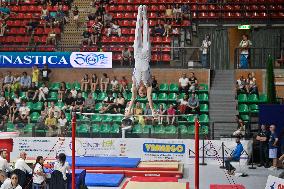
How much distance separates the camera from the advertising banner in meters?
24.0

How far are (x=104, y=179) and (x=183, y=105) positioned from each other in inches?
235

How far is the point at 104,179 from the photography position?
A: 16.8m

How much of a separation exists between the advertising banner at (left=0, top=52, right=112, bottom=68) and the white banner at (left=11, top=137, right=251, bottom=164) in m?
4.75

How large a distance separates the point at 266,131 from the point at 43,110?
29.2 ft

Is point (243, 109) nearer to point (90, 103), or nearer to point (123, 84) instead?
point (123, 84)

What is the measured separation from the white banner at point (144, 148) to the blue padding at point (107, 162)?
2.93 feet

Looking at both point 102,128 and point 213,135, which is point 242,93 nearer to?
point 213,135

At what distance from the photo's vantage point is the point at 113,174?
58.2ft

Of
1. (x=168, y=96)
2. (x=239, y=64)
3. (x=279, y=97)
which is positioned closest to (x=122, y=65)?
(x=168, y=96)

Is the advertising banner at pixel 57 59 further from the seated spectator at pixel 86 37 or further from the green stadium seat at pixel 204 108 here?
the green stadium seat at pixel 204 108

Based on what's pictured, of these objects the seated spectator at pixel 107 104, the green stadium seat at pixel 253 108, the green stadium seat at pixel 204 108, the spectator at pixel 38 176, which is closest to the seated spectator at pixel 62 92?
the seated spectator at pixel 107 104

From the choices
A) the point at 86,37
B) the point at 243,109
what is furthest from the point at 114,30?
the point at 243,109

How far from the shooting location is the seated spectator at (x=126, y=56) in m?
24.5

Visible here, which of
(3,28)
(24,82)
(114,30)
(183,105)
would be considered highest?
(3,28)
